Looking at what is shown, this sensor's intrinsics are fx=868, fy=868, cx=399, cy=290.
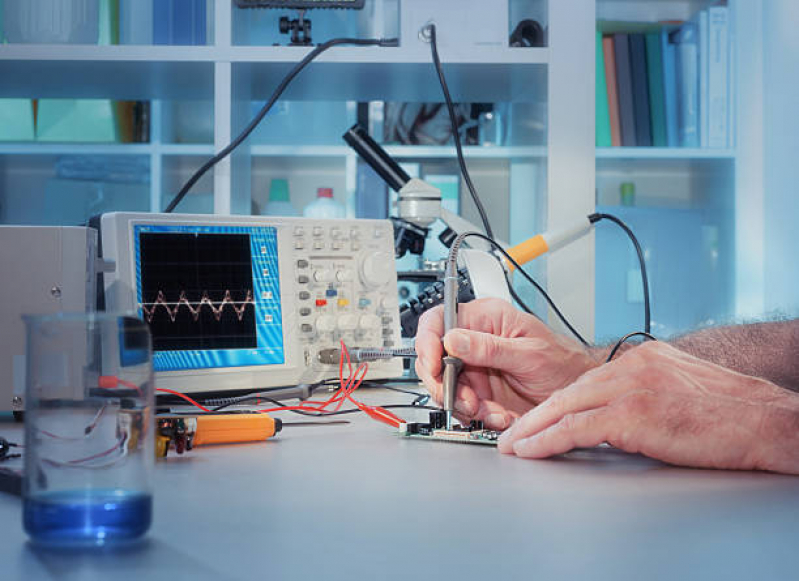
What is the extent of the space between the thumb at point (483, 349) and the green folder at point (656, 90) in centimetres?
172

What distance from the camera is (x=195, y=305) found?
1.33 meters

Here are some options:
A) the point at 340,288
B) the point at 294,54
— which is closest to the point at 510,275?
the point at 340,288

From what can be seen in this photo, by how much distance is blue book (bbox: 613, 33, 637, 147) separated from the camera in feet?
8.39

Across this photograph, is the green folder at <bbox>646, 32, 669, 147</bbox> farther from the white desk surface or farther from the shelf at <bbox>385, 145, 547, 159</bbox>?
the white desk surface

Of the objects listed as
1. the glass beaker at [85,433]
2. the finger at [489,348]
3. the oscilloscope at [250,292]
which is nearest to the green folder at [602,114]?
the oscilloscope at [250,292]

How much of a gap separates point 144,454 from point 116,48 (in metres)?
1.36

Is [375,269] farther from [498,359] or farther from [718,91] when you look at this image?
[718,91]

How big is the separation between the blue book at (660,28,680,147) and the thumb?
1734mm

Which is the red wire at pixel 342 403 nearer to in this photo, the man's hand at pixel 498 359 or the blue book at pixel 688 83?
the man's hand at pixel 498 359

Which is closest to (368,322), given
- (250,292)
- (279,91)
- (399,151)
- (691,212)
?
(250,292)

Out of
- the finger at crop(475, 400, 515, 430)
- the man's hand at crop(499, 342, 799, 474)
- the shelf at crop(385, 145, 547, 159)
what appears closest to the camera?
the man's hand at crop(499, 342, 799, 474)

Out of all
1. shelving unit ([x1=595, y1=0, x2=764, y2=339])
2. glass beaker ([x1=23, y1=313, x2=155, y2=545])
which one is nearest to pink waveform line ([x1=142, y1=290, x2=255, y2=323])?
glass beaker ([x1=23, y1=313, x2=155, y2=545])

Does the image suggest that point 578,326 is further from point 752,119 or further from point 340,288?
point 752,119

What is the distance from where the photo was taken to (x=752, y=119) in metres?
2.47
